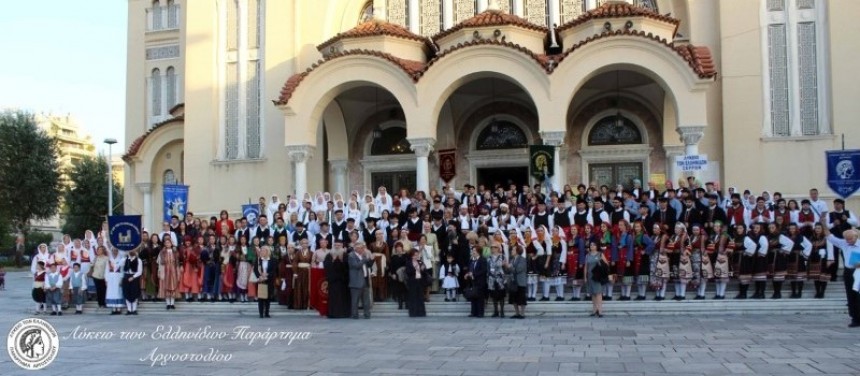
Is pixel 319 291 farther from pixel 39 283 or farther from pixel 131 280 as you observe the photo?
pixel 39 283

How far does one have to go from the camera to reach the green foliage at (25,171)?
3938 cm

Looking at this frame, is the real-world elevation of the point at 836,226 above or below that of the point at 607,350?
above

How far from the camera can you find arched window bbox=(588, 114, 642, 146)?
21.9m

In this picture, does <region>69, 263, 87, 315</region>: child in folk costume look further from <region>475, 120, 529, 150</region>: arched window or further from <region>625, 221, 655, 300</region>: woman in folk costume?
<region>625, 221, 655, 300</region>: woman in folk costume

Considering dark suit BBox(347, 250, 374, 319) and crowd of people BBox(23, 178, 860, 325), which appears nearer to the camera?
crowd of people BBox(23, 178, 860, 325)

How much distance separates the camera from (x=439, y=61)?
19.5 metres

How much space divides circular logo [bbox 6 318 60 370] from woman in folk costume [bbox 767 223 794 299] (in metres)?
12.3

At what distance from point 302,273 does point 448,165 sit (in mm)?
7954

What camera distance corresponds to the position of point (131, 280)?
16.8 meters

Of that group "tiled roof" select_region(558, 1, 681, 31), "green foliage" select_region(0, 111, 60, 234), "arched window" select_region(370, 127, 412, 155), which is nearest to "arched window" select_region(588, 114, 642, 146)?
"tiled roof" select_region(558, 1, 681, 31)

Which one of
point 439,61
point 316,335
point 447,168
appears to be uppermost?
point 439,61

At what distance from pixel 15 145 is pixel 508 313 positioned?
3442 cm

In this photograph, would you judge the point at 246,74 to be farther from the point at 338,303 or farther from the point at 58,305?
the point at 338,303

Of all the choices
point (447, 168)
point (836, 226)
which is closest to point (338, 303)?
point (447, 168)
